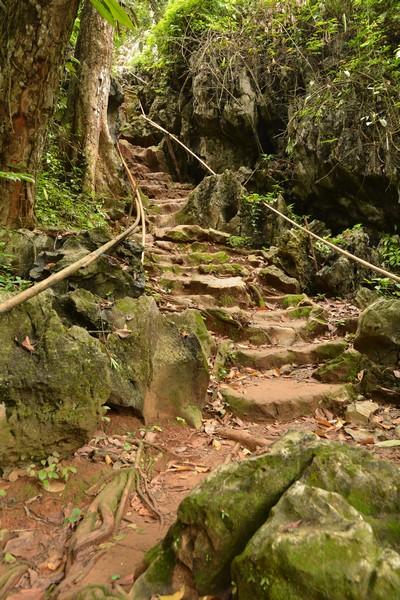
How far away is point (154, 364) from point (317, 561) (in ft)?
7.95

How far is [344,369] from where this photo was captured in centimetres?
471

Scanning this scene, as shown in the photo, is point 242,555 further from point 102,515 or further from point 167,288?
point 167,288

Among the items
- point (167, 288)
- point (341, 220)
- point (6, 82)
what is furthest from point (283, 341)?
point (341, 220)

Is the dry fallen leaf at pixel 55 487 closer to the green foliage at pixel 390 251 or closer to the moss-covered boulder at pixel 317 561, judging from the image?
the moss-covered boulder at pixel 317 561

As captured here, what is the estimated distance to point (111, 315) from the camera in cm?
372

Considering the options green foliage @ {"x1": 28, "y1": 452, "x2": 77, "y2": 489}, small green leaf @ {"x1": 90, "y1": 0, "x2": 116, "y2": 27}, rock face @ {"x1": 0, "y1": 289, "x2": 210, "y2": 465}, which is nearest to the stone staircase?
rock face @ {"x1": 0, "y1": 289, "x2": 210, "y2": 465}

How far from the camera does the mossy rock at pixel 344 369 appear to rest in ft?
15.4

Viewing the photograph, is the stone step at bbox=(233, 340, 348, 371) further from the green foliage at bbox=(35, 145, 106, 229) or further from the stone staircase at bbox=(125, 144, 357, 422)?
the green foliage at bbox=(35, 145, 106, 229)

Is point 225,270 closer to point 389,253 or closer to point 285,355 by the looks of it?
point 285,355

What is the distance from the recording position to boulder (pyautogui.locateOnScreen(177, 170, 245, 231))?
934 cm

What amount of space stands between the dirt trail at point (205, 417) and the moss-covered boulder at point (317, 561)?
81 centimetres

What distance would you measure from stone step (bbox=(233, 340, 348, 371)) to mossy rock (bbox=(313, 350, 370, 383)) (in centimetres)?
47

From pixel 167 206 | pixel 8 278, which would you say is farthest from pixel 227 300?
pixel 167 206

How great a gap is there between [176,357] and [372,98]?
7.45 metres
